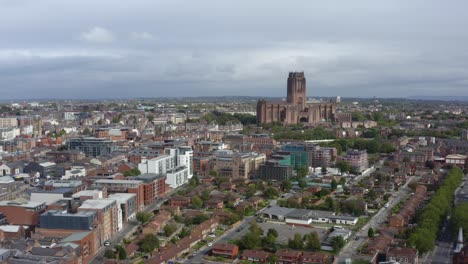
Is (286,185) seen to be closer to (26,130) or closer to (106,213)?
(106,213)

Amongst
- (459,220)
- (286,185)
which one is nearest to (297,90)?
(286,185)

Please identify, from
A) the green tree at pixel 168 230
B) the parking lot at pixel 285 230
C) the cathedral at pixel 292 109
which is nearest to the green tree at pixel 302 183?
the parking lot at pixel 285 230

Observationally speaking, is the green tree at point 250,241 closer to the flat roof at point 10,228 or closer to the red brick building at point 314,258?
the red brick building at point 314,258

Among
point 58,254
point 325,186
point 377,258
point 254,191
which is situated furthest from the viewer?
point 325,186

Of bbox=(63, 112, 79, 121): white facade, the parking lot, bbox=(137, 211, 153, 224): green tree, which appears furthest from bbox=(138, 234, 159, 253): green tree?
bbox=(63, 112, 79, 121): white facade

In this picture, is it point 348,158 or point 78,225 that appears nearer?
point 78,225

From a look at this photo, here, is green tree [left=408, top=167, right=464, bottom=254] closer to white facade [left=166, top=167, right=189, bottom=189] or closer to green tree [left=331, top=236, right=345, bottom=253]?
green tree [left=331, top=236, right=345, bottom=253]

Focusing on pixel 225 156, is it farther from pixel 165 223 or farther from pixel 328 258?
pixel 328 258

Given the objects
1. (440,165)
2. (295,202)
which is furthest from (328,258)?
(440,165)
